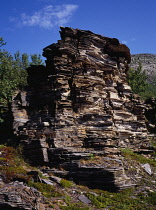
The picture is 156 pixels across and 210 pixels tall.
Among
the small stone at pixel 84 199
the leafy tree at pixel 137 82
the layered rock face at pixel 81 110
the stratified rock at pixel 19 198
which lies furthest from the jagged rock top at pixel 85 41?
the leafy tree at pixel 137 82

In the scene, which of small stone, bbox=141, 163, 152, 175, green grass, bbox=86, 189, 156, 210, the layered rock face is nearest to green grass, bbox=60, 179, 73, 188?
the layered rock face

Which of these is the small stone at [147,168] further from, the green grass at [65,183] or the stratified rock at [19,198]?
the stratified rock at [19,198]

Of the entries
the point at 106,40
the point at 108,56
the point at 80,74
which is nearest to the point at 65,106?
the point at 80,74

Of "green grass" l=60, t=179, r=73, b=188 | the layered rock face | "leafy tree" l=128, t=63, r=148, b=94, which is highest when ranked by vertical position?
"leafy tree" l=128, t=63, r=148, b=94

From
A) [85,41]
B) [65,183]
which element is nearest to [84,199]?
[65,183]

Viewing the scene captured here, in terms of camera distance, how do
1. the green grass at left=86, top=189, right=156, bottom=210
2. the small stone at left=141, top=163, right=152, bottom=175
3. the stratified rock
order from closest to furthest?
the stratified rock → the green grass at left=86, top=189, right=156, bottom=210 → the small stone at left=141, top=163, right=152, bottom=175

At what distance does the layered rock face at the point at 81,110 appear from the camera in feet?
61.2

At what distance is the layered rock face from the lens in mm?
18656

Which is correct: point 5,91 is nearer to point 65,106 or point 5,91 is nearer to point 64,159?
point 65,106

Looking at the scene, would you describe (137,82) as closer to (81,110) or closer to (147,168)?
(81,110)

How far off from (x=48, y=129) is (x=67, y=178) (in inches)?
212

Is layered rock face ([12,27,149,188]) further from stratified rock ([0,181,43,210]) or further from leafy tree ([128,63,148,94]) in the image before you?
leafy tree ([128,63,148,94])

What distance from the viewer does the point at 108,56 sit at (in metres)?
28.4

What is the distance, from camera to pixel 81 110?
2267cm
